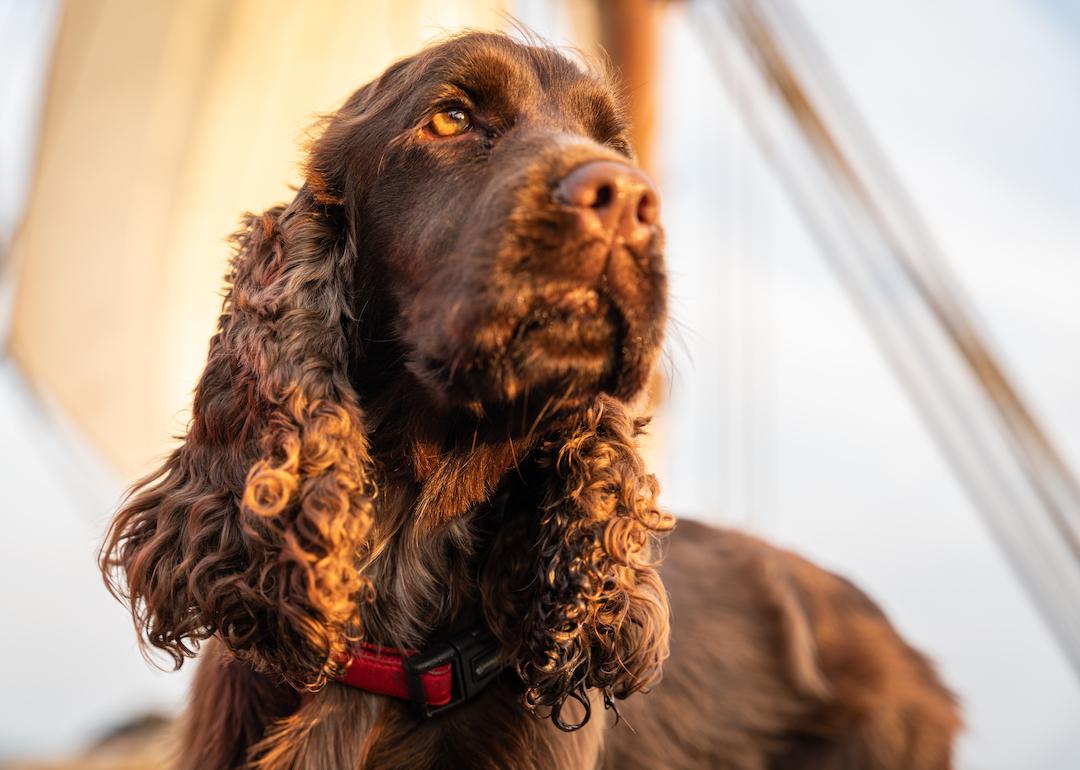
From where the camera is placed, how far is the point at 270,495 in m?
1.94

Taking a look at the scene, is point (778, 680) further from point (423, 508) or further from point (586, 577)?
point (423, 508)

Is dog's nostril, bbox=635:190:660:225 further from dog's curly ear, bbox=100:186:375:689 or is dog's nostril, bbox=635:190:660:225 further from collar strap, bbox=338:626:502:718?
collar strap, bbox=338:626:502:718

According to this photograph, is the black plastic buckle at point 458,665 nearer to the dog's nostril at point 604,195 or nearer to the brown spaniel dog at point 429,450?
the brown spaniel dog at point 429,450

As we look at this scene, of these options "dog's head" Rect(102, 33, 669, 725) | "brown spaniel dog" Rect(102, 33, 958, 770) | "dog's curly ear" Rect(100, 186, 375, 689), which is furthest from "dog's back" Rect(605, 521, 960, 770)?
"dog's curly ear" Rect(100, 186, 375, 689)

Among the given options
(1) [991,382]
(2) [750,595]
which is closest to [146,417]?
(1) [991,382]

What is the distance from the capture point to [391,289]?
7.11 feet

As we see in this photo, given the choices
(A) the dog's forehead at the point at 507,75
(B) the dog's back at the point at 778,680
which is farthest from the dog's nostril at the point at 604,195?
(B) the dog's back at the point at 778,680

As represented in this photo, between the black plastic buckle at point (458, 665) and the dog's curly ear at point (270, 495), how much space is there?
0.16 m

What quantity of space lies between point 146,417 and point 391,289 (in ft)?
35.1

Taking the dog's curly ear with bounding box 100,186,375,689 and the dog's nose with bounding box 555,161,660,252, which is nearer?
the dog's nose with bounding box 555,161,660,252

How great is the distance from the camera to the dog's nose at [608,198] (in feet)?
5.76

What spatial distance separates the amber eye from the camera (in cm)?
213

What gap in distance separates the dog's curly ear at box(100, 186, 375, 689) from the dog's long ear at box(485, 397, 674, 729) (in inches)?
14.0

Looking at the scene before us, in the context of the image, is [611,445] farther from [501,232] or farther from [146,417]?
[146,417]
